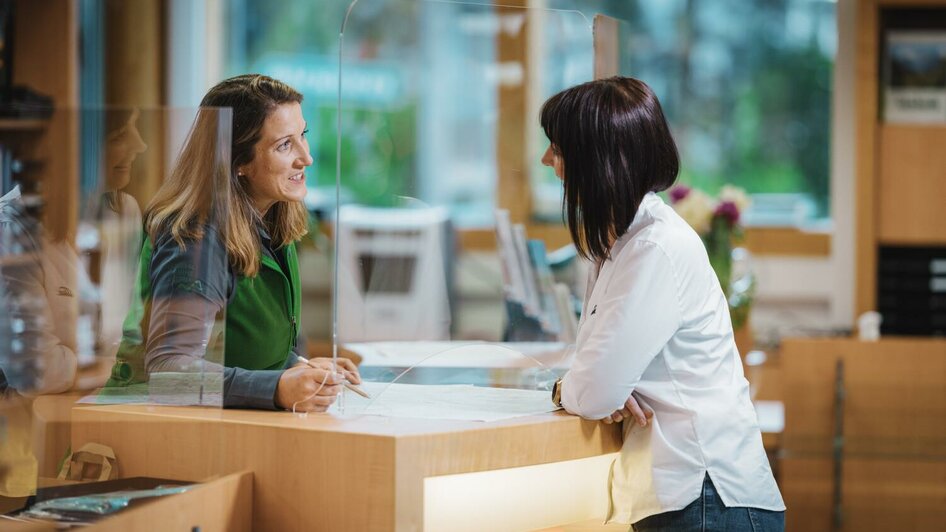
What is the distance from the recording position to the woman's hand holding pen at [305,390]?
6.18 ft

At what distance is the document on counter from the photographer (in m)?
1.88

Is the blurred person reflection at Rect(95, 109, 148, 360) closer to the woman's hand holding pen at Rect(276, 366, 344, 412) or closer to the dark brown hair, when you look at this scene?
the woman's hand holding pen at Rect(276, 366, 344, 412)

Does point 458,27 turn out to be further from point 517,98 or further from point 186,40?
point 186,40

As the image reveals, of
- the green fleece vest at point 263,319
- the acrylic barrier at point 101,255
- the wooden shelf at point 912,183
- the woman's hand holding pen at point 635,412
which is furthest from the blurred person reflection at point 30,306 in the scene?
the wooden shelf at point 912,183

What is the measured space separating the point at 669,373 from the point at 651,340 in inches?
3.2

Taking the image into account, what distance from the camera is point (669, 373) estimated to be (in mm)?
1788

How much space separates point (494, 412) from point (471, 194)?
179 cm

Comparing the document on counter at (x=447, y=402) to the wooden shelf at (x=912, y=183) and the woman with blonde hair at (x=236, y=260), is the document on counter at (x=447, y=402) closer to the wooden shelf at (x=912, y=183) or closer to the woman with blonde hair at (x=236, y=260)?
the woman with blonde hair at (x=236, y=260)

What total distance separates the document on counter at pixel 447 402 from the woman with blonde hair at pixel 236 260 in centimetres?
6

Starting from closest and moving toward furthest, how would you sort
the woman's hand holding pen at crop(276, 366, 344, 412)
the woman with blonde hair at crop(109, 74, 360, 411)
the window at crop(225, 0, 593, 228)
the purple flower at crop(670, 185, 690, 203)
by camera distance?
the woman with blonde hair at crop(109, 74, 360, 411), the woman's hand holding pen at crop(276, 366, 344, 412), the window at crop(225, 0, 593, 228), the purple flower at crop(670, 185, 690, 203)

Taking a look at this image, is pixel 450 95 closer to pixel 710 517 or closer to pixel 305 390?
pixel 305 390

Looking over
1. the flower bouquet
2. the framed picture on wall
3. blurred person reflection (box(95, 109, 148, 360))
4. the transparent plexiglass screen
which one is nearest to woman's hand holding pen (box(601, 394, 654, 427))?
the transparent plexiglass screen

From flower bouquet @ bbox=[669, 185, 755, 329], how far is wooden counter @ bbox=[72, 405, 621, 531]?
2.12 m

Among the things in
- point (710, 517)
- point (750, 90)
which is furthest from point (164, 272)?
point (750, 90)
